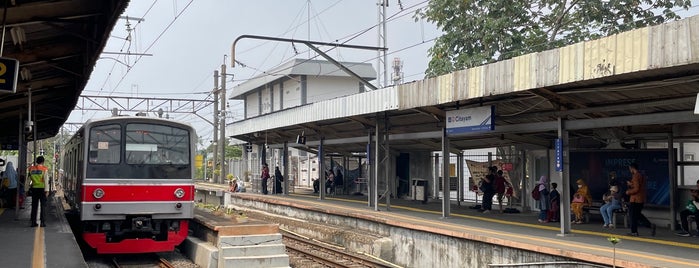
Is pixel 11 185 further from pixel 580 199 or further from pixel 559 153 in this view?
pixel 580 199

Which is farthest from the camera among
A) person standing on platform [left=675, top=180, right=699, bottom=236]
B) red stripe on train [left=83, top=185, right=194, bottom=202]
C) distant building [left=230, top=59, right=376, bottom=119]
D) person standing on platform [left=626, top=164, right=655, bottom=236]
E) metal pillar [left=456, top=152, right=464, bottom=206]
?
distant building [left=230, top=59, right=376, bottom=119]

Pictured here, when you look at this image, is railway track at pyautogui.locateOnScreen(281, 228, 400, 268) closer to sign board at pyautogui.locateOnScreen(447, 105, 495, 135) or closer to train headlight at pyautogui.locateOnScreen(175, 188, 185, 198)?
train headlight at pyautogui.locateOnScreen(175, 188, 185, 198)

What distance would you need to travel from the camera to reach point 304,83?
126 ft

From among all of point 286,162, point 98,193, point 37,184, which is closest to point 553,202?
point 98,193

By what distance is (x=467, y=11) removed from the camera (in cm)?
1916

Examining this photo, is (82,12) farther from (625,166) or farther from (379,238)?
(625,166)

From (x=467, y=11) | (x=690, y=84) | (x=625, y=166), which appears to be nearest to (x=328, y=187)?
(x=467, y=11)

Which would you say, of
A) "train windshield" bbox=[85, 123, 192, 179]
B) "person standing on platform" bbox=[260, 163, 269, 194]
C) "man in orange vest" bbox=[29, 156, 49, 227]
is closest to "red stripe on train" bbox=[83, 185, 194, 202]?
"train windshield" bbox=[85, 123, 192, 179]

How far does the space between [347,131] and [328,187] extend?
585cm

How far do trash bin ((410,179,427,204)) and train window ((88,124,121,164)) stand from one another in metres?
10.4

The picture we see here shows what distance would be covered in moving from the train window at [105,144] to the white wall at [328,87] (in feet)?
87.8

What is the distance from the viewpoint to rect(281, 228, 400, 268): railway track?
1184 centimetres

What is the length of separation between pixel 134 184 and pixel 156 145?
900mm

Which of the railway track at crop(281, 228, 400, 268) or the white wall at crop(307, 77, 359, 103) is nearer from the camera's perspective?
the railway track at crop(281, 228, 400, 268)
